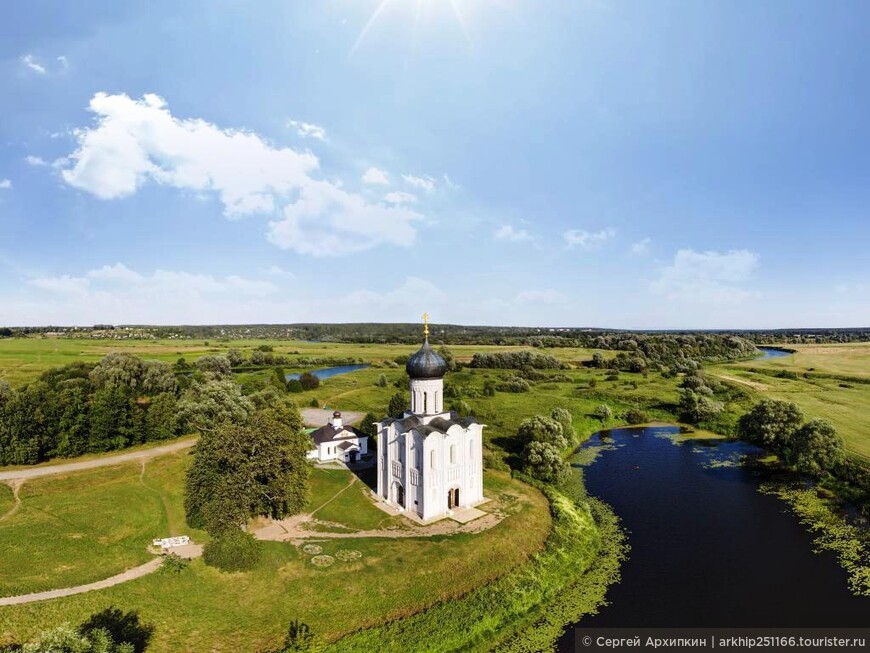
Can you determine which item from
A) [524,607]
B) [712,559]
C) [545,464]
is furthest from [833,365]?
[524,607]

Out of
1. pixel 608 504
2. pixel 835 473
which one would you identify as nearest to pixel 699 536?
pixel 608 504

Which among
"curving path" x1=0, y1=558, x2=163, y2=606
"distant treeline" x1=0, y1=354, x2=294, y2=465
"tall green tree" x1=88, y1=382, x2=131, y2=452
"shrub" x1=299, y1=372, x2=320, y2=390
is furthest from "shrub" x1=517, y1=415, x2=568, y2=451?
"shrub" x1=299, y1=372, x2=320, y2=390

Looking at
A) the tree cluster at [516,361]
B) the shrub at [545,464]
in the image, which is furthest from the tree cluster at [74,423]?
the tree cluster at [516,361]

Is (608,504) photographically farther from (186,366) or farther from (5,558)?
(186,366)

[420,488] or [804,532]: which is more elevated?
[420,488]

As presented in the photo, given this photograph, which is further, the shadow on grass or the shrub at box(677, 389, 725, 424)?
the shrub at box(677, 389, 725, 424)

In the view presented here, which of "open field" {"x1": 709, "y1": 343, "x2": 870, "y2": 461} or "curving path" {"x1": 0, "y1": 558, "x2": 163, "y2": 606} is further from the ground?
"open field" {"x1": 709, "y1": 343, "x2": 870, "y2": 461}

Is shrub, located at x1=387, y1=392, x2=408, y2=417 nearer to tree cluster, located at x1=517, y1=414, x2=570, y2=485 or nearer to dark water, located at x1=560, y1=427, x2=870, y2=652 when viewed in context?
tree cluster, located at x1=517, y1=414, x2=570, y2=485

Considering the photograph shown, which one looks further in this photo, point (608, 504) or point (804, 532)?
point (608, 504)
